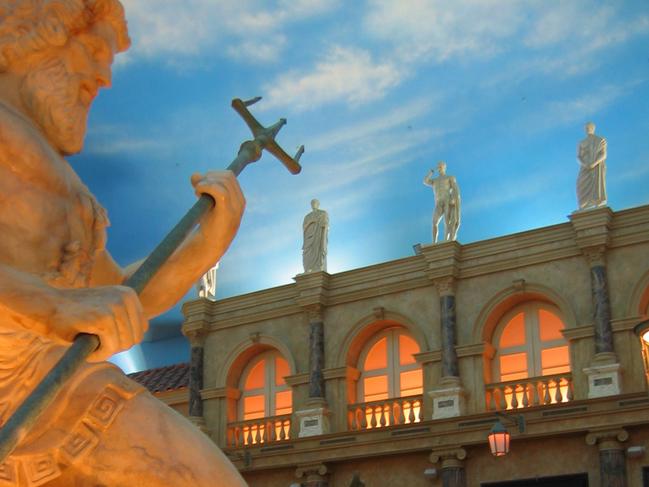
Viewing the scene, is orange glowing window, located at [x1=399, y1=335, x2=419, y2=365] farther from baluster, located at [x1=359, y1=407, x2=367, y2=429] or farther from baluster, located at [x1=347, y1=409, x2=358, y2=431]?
baluster, located at [x1=347, y1=409, x2=358, y2=431]

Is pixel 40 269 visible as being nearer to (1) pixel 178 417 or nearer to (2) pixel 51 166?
(2) pixel 51 166

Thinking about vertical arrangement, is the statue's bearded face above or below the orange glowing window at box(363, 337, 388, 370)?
below

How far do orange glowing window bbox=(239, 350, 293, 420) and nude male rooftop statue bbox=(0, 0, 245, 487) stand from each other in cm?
1931

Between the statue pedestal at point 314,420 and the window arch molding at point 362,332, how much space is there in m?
0.94

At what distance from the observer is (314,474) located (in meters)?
19.7

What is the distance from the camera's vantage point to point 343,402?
2028 cm

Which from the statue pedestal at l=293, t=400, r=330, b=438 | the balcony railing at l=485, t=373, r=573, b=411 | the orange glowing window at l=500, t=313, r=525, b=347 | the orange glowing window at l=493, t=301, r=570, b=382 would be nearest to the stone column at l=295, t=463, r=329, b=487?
the statue pedestal at l=293, t=400, r=330, b=438

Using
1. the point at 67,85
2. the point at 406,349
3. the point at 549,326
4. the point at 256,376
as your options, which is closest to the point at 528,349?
the point at 549,326

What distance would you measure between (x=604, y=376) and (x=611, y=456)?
1.33m

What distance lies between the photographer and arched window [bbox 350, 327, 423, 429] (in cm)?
1970

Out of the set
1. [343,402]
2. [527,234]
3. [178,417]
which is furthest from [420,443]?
[178,417]

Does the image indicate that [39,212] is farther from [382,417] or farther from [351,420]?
[351,420]

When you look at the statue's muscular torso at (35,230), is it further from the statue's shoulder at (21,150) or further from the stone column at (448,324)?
the stone column at (448,324)

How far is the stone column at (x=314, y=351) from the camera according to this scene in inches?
793
